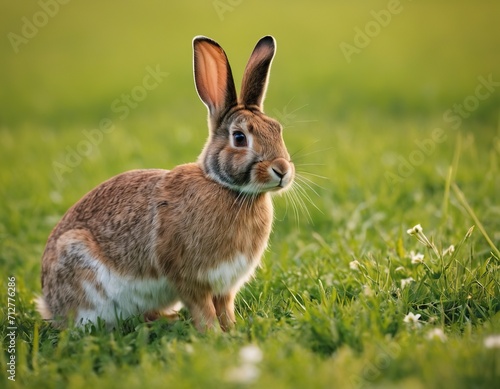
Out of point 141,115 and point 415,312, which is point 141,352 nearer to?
point 415,312

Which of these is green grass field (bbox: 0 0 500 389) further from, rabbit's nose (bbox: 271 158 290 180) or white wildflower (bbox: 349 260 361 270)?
rabbit's nose (bbox: 271 158 290 180)

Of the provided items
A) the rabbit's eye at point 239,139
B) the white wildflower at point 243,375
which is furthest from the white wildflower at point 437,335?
the rabbit's eye at point 239,139

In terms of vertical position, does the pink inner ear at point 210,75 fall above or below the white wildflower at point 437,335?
above

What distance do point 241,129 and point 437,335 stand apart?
5.52ft

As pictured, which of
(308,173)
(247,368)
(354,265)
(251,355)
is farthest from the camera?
(354,265)

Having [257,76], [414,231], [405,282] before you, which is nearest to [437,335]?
[405,282]

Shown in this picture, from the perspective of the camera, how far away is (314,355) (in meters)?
3.57

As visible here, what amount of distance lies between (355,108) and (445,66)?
2.78 meters

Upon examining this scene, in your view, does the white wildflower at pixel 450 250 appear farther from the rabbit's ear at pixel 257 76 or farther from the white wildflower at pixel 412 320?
the rabbit's ear at pixel 257 76

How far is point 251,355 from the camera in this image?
3.28 metres

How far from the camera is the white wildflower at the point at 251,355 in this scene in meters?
3.25

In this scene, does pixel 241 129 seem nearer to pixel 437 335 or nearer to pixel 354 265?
pixel 354 265

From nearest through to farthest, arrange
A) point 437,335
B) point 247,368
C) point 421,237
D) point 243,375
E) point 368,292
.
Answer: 1. point 243,375
2. point 247,368
3. point 437,335
4. point 368,292
5. point 421,237

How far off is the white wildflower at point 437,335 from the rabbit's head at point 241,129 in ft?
3.92
